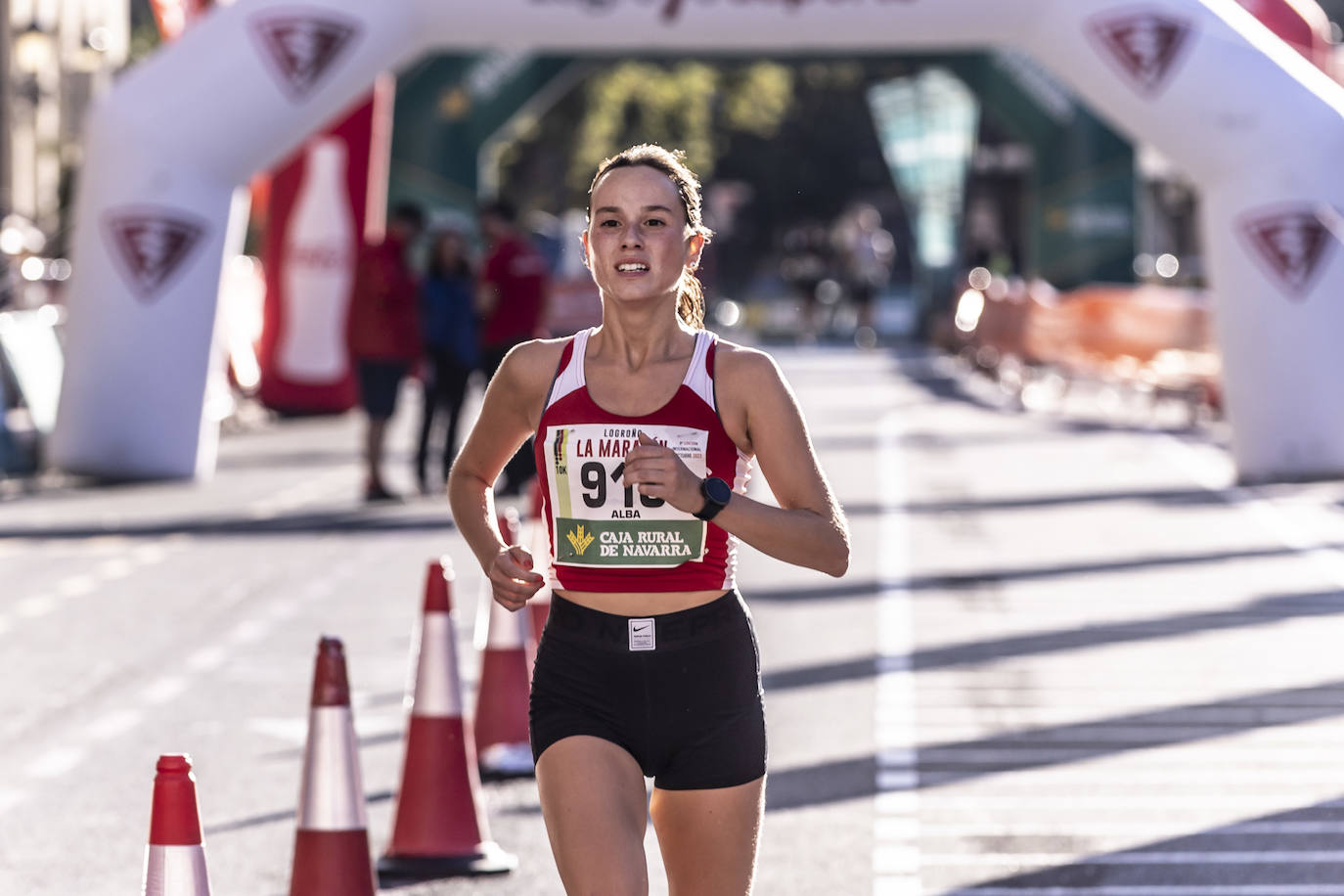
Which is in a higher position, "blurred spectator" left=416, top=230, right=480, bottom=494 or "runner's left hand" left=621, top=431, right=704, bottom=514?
"blurred spectator" left=416, top=230, right=480, bottom=494

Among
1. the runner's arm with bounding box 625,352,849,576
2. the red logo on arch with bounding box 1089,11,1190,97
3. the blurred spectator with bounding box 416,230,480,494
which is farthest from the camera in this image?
the red logo on arch with bounding box 1089,11,1190,97

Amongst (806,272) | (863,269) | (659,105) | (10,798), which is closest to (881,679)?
(10,798)

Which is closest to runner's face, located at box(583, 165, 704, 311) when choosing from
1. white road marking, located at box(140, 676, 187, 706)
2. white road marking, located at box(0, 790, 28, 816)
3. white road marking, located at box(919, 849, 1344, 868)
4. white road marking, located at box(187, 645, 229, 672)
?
white road marking, located at box(919, 849, 1344, 868)

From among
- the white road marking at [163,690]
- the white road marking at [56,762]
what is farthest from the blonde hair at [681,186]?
the white road marking at [163,690]

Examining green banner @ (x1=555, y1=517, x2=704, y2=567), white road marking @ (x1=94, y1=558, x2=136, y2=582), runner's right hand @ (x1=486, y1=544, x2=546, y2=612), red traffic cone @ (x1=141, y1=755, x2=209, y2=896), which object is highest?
green banner @ (x1=555, y1=517, x2=704, y2=567)

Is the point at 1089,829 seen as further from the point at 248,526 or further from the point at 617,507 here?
the point at 248,526

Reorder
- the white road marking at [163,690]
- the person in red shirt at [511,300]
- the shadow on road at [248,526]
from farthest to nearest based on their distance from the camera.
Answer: the person in red shirt at [511,300]
the shadow on road at [248,526]
the white road marking at [163,690]

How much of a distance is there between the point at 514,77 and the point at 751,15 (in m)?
15.6

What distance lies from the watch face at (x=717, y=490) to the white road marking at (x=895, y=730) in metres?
2.82

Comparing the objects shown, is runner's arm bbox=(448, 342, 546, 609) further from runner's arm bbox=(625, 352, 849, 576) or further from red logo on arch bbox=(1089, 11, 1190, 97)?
red logo on arch bbox=(1089, 11, 1190, 97)

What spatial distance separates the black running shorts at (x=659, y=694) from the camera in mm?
4570

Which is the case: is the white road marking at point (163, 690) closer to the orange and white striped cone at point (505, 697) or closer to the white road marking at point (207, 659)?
the white road marking at point (207, 659)

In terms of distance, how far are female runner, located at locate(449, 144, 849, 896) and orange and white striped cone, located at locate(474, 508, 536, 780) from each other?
3.71 meters

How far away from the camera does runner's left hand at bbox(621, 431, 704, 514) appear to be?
412 cm
